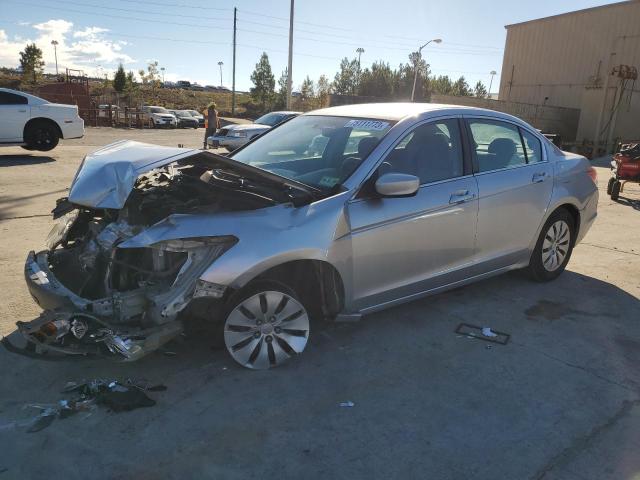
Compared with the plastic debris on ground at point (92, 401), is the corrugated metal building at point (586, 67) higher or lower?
higher

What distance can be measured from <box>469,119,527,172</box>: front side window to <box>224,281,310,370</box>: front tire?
6.77 ft

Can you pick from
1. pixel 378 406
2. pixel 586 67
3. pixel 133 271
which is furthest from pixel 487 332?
pixel 586 67

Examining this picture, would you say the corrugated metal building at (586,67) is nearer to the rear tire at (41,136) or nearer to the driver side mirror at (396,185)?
the rear tire at (41,136)

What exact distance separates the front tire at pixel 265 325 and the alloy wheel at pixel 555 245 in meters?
2.89

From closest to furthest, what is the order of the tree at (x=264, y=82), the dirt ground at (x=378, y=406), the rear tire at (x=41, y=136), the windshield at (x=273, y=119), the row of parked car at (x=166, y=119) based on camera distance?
1. the dirt ground at (x=378, y=406)
2. the rear tire at (x=41, y=136)
3. the windshield at (x=273, y=119)
4. the row of parked car at (x=166, y=119)
5. the tree at (x=264, y=82)

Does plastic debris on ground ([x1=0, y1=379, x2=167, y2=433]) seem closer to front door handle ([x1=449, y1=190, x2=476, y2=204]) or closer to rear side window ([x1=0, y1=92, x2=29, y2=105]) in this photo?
front door handle ([x1=449, y1=190, x2=476, y2=204])

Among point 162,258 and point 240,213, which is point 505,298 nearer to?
point 240,213

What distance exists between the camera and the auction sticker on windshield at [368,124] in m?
3.91

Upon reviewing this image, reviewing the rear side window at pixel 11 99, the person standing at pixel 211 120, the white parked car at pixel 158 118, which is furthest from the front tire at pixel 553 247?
the white parked car at pixel 158 118

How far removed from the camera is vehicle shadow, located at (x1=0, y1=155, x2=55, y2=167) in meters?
11.6

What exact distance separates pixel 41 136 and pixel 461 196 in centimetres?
1235

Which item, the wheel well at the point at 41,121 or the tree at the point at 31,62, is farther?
the tree at the point at 31,62

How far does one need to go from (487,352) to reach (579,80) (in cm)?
3174

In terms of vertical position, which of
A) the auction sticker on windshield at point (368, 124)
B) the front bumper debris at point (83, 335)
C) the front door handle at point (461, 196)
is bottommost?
the front bumper debris at point (83, 335)
